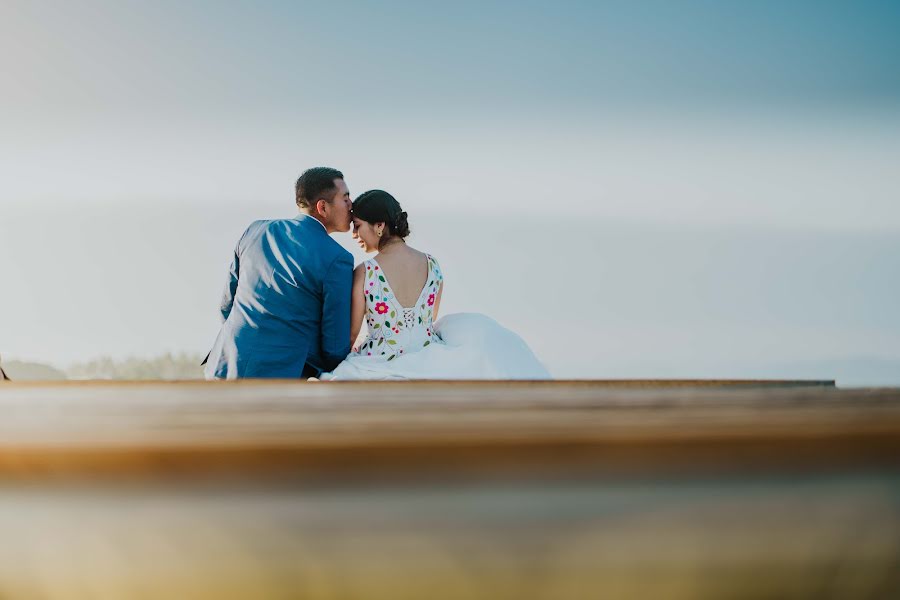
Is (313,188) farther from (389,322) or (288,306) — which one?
(389,322)

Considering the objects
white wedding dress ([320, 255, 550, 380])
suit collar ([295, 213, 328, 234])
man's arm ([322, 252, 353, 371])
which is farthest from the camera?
suit collar ([295, 213, 328, 234])

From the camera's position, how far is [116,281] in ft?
29.5

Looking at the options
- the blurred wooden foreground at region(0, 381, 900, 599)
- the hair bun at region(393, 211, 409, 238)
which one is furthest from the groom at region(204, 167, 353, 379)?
the blurred wooden foreground at region(0, 381, 900, 599)

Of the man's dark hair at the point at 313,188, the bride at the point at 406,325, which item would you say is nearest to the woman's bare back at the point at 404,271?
the bride at the point at 406,325

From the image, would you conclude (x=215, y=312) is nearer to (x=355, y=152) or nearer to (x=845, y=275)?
(x=355, y=152)

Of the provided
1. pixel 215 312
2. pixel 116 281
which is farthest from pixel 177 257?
pixel 215 312

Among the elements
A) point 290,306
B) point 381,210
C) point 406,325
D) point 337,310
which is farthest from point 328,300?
point 381,210

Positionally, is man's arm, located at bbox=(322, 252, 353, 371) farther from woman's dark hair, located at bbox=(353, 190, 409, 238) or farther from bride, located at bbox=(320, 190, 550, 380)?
woman's dark hair, located at bbox=(353, 190, 409, 238)

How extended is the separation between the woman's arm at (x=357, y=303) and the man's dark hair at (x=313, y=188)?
328mm

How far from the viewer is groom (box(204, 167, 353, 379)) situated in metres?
2.80

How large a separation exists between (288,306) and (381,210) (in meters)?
0.53

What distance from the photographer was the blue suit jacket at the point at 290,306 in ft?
9.19

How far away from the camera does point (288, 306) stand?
282 cm

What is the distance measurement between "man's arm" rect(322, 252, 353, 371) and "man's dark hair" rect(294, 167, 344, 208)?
327 mm
